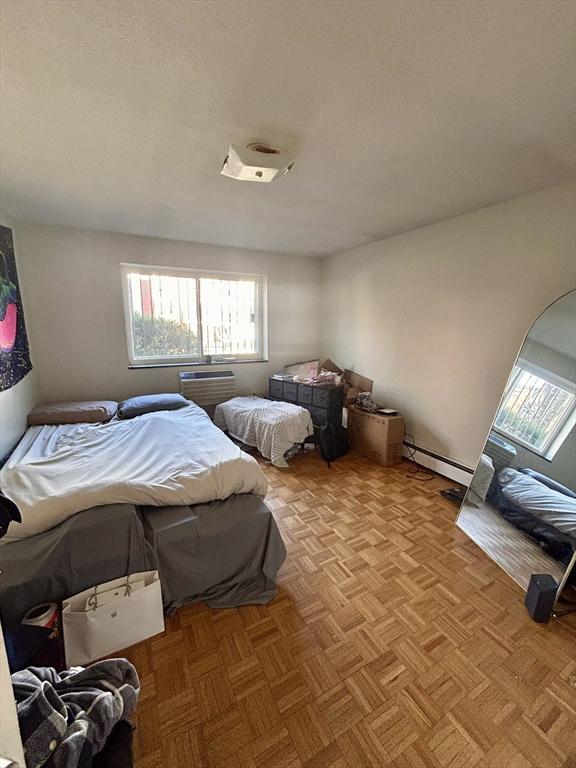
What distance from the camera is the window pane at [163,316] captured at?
3568 mm

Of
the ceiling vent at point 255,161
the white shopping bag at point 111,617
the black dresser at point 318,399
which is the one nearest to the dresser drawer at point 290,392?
the black dresser at point 318,399

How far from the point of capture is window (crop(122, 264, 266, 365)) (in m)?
3.57

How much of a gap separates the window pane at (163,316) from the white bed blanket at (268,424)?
3.16 ft

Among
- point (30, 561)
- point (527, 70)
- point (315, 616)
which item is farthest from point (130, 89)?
point (315, 616)

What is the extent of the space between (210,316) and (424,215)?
2592 millimetres

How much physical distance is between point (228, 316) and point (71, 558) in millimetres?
3192

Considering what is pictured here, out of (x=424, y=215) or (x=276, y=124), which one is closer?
(x=276, y=124)

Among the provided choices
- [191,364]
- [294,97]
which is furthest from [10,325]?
[294,97]

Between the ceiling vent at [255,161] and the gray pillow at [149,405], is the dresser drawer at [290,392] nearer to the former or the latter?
the gray pillow at [149,405]

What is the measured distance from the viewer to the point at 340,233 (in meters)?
3.20

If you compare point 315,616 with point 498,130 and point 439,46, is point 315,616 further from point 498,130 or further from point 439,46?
point 498,130

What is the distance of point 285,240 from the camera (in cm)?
349

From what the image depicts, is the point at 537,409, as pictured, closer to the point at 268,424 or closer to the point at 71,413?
the point at 268,424

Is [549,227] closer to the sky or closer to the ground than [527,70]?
closer to the ground
